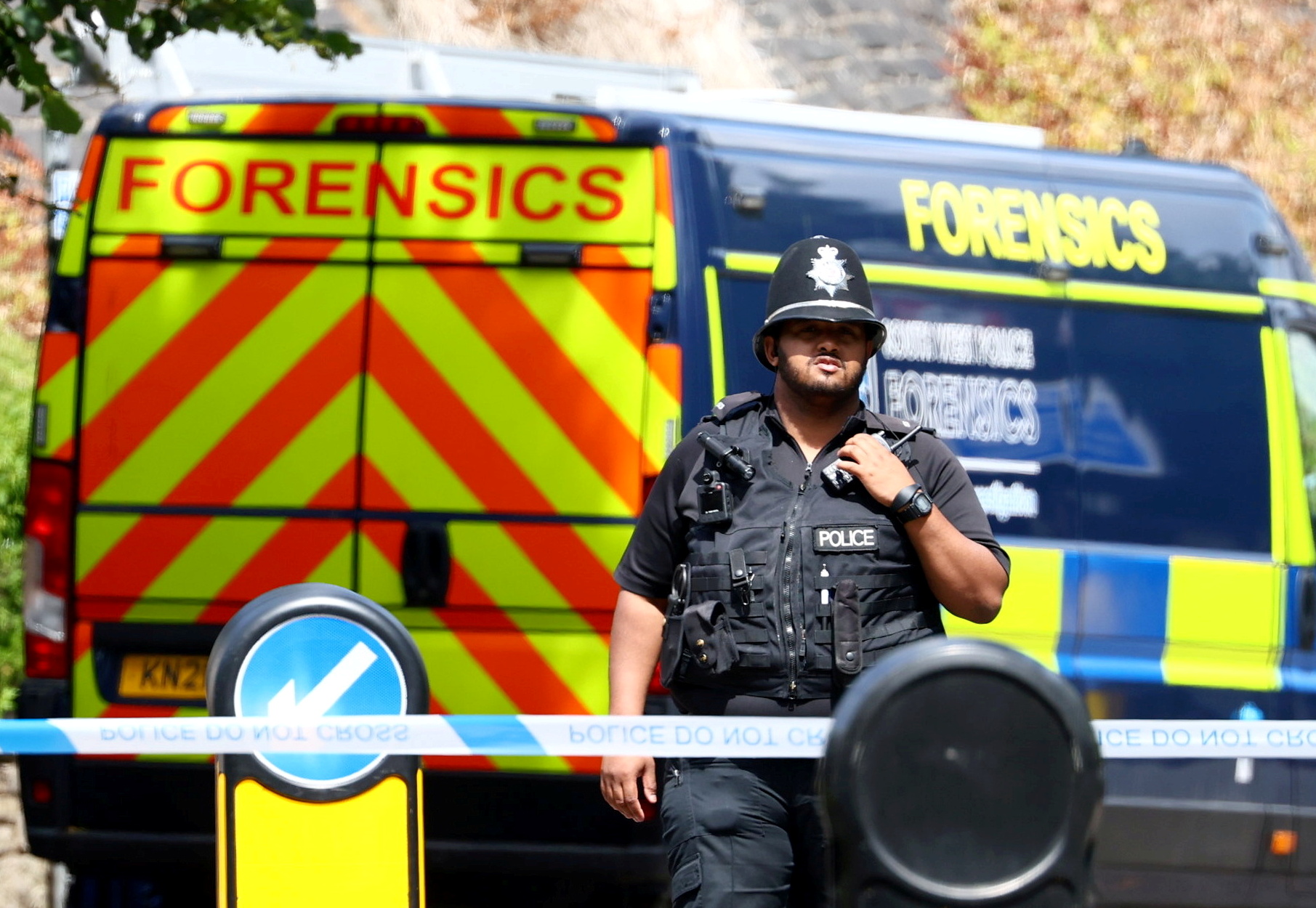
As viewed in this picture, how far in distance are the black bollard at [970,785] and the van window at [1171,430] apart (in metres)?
3.02

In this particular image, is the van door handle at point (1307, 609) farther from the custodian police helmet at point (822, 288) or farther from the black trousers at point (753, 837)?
the black trousers at point (753, 837)

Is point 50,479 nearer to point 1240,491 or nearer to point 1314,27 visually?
point 1240,491

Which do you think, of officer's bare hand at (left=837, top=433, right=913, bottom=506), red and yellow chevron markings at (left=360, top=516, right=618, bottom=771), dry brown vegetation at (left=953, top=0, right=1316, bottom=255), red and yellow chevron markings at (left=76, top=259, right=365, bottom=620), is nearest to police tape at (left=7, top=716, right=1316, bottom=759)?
officer's bare hand at (left=837, top=433, right=913, bottom=506)

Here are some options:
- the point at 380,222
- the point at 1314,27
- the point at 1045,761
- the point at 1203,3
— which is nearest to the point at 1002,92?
the point at 1203,3

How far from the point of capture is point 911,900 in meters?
2.62

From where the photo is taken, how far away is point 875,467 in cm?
336

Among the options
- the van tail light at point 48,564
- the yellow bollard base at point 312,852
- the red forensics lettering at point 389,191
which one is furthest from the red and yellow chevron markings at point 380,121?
the yellow bollard base at point 312,852

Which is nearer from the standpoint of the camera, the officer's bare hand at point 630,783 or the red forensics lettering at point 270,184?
the officer's bare hand at point 630,783

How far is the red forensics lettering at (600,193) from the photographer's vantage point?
200 inches

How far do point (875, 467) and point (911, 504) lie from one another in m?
0.10

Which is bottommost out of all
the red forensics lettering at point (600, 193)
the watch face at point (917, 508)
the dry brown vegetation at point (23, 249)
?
the watch face at point (917, 508)

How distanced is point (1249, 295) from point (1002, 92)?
8.59 metres

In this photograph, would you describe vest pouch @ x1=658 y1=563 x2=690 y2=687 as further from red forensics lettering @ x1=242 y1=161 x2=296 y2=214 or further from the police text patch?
red forensics lettering @ x1=242 y1=161 x2=296 y2=214

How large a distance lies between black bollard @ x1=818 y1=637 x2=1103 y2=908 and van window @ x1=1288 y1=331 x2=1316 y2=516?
3.50 meters
